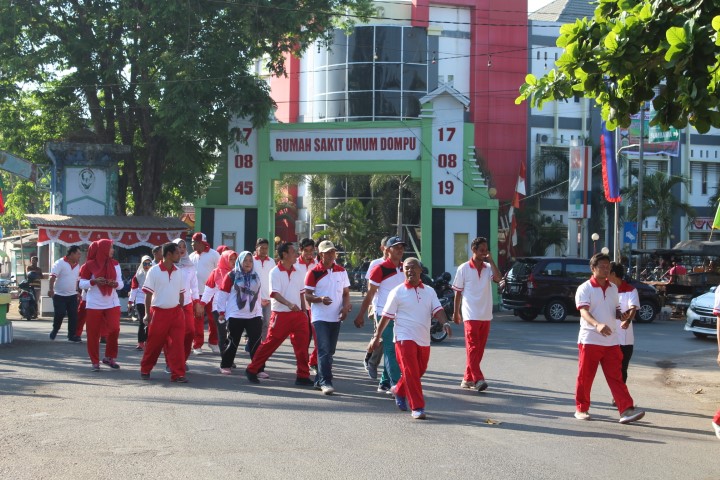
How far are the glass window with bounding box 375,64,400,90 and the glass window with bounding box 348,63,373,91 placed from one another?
0.39 m

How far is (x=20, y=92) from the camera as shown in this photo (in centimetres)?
3094

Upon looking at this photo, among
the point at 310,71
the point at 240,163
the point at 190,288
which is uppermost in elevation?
the point at 310,71

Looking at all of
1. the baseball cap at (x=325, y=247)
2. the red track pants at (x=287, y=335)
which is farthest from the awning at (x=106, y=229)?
the baseball cap at (x=325, y=247)

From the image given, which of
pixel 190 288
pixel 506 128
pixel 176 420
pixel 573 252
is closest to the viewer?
pixel 176 420

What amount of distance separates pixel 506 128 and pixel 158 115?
98.4ft

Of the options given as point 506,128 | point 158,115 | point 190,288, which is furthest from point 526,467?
point 506,128

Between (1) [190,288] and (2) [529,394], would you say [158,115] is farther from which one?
(2) [529,394]

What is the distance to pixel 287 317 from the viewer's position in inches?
462

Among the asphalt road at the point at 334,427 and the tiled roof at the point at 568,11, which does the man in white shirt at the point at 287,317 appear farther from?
the tiled roof at the point at 568,11

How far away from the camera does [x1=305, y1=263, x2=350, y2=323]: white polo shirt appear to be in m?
11.5

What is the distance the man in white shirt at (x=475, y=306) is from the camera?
11719mm

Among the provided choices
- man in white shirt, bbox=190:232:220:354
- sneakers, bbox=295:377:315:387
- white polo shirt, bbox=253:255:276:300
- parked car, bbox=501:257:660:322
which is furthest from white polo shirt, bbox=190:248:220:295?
parked car, bbox=501:257:660:322

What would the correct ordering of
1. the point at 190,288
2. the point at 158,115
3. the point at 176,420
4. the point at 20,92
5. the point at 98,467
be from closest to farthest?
the point at 98,467
the point at 176,420
the point at 190,288
the point at 158,115
the point at 20,92

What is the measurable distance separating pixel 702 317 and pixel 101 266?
13.3m
